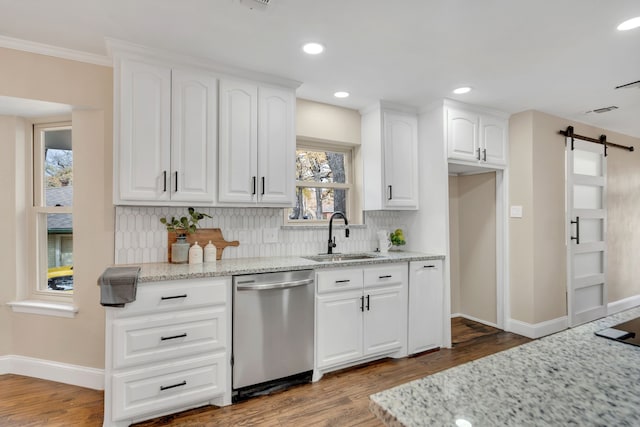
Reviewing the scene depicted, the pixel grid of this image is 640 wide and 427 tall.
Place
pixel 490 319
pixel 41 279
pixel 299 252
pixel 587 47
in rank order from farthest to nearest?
1. pixel 490 319
2. pixel 299 252
3. pixel 41 279
4. pixel 587 47

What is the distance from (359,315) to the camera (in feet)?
9.11

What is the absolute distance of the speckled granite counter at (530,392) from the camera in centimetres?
62

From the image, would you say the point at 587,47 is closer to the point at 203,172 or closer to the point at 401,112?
the point at 401,112

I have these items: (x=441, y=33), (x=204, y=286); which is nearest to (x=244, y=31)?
(x=441, y=33)

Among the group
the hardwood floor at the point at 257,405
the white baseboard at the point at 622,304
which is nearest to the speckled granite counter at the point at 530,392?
the hardwood floor at the point at 257,405

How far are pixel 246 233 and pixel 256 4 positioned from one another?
1.83 meters

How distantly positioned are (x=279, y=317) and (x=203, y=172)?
1268mm

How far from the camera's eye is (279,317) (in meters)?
2.42

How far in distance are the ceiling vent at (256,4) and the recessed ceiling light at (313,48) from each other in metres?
0.49

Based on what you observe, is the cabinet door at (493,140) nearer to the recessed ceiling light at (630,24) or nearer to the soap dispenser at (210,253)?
the recessed ceiling light at (630,24)

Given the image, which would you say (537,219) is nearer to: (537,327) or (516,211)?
(516,211)

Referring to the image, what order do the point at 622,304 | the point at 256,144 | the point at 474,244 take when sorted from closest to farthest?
the point at 256,144 → the point at 474,244 → the point at 622,304

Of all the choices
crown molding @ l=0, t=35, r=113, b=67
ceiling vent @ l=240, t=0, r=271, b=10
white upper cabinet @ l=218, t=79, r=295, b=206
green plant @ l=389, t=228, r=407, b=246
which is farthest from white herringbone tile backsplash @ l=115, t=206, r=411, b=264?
ceiling vent @ l=240, t=0, r=271, b=10

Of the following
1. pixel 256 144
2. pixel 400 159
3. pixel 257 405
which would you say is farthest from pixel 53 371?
pixel 400 159
